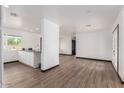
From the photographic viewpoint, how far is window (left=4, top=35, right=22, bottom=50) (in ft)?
→ 20.4

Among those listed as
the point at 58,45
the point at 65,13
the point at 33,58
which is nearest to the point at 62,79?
the point at 33,58

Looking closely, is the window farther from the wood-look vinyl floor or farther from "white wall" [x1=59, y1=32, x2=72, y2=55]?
"white wall" [x1=59, y1=32, x2=72, y2=55]

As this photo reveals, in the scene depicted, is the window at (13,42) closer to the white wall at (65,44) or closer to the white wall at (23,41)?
the white wall at (23,41)

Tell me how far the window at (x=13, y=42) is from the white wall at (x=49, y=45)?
133 inches

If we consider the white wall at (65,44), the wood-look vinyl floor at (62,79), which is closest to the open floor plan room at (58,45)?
the wood-look vinyl floor at (62,79)

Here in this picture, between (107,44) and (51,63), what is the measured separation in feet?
15.5

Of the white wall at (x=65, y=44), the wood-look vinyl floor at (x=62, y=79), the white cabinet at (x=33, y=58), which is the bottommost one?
the wood-look vinyl floor at (x=62, y=79)

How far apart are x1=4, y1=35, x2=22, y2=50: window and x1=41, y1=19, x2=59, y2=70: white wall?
3382 mm

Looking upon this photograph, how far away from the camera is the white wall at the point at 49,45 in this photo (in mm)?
4220

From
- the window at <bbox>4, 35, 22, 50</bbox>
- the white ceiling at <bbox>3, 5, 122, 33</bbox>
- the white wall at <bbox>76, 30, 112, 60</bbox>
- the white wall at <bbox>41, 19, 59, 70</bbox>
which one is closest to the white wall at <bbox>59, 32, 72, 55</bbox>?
the white wall at <bbox>76, 30, 112, 60</bbox>

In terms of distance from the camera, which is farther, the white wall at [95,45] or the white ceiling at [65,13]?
the white wall at [95,45]

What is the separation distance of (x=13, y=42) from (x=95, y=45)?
6.55m
